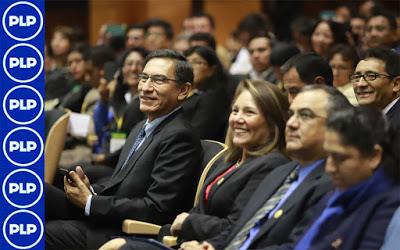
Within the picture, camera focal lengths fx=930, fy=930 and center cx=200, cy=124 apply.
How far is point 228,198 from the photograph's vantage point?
3959 millimetres

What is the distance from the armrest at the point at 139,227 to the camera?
4.39 metres

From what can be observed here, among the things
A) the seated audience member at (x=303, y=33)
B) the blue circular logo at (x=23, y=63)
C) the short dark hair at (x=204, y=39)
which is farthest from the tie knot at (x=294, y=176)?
the seated audience member at (x=303, y=33)

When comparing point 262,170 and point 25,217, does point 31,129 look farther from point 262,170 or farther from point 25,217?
point 262,170

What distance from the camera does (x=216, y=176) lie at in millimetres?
4160

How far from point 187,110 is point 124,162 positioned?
1.76 m

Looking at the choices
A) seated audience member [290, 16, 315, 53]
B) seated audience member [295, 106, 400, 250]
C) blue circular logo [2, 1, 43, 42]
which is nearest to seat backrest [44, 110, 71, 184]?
blue circular logo [2, 1, 43, 42]

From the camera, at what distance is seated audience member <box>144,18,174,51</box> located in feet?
29.9

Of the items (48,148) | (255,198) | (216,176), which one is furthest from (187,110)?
(255,198)

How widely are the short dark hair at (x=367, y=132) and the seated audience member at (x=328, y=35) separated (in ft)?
13.1

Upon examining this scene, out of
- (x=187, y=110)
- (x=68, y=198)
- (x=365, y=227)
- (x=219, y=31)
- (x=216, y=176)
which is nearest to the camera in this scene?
(x=365, y=227)

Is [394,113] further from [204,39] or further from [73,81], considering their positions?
[73,81]

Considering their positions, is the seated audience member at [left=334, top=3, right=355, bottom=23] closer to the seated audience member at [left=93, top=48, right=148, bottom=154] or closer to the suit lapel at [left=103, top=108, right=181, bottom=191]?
the seated audience member at [left=93, top=48, right=148, bottom=154]

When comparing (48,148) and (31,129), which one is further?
(48,148)

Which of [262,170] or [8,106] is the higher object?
[8,106]
